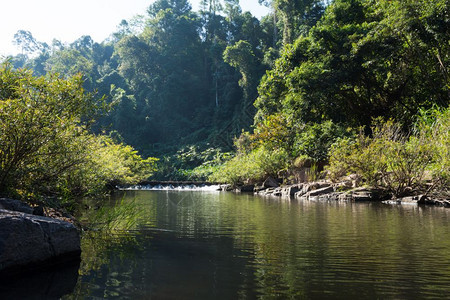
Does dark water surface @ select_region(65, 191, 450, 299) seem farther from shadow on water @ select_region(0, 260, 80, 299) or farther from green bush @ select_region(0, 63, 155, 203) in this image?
green bush @ select_region(0, 63, 155, 203)

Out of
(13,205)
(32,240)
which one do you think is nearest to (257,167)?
(13,205)

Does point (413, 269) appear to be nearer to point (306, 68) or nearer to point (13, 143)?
point (13, 143)

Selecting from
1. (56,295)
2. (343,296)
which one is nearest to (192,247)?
(56,295)

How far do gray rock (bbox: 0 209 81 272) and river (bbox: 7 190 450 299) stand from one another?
410 millimetres

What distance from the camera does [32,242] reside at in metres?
5.10

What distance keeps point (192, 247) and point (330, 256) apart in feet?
7.78

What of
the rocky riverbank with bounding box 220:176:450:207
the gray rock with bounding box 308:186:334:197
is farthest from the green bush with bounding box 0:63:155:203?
the gray rock with bounding box 308:186:334:197

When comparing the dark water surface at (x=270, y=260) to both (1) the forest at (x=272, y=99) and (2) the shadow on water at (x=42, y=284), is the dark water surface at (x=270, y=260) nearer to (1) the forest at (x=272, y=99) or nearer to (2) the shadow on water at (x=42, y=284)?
(2) the shadow on water at (x=42, y=284)

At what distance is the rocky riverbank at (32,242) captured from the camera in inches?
189

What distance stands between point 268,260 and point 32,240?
3.32 meters

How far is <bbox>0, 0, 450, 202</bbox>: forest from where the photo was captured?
8953 mm

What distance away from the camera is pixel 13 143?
6789 millimetres

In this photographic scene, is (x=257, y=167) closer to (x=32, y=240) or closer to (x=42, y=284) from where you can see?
(x=32, y=240)

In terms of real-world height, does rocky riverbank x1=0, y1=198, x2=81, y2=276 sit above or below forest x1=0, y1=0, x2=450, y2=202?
below
